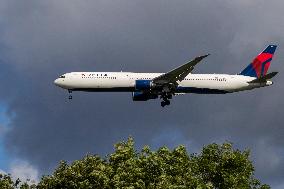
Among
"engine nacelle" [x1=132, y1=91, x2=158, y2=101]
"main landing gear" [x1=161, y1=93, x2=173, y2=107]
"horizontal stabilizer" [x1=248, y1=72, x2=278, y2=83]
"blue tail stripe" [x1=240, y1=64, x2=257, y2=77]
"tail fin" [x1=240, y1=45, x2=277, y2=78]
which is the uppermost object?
"tail fin" [x1=240, y1=45, x2=277, y2=78]

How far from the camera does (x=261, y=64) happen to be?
122188mm

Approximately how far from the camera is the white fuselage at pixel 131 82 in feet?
335

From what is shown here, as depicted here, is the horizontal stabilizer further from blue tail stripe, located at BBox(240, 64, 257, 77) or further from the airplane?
blue tail stripe, located at BBox(240, 64, 257, 77)

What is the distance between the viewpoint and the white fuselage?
102 meters

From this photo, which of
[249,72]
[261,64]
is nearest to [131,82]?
[249,72]

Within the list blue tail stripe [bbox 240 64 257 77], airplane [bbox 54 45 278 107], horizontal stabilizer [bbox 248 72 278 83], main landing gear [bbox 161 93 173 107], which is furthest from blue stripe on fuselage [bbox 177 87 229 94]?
blue tail stripe [bbox 240 64 257 77]

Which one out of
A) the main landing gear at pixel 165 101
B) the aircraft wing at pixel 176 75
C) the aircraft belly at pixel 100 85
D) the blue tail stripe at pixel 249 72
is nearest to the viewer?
the aircraft belly at pixel 100 85

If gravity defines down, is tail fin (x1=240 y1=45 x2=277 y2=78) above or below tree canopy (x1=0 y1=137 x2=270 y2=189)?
above

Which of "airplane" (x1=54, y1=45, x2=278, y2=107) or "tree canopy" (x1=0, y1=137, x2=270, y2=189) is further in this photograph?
"airplane" (x1=54, y1=45, x2=278, y2=107)

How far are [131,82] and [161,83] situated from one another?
14.7 ft

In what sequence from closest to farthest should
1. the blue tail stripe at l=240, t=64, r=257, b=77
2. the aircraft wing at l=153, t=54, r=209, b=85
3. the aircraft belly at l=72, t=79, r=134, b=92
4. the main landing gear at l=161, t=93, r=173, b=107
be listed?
the aircraft belly at l=72, t=79, r=134, b=92 < the aircraft wing at l=153, t=54, r=209, b=85 < the main landing gear at l=161, t=93, r=173, b=107 < the blue tail stripe at l=240, t=64, r=257, b=77

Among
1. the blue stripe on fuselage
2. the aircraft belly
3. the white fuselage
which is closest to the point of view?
the aircraft belly

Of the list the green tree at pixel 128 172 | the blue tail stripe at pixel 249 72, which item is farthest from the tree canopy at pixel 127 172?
the blue tail stripe at pixel 249 72

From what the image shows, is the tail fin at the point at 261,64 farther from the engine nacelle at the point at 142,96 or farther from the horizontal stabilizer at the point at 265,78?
the engine nacelle at the point at 142,96
